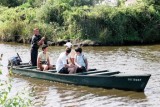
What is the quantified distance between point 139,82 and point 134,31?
695 inches

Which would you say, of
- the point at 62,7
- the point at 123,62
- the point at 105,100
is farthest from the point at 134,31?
the point at 105,100

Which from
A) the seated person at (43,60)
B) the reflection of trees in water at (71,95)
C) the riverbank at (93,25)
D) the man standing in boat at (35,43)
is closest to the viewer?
the reflection of trees in water at (71,95)

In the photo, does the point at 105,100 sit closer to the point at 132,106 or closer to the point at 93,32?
the point at 132,106

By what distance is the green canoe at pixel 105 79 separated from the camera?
1366cm

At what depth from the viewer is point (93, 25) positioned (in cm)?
3025

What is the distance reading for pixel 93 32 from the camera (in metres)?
30.0

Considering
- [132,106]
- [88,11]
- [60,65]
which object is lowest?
[132,106]

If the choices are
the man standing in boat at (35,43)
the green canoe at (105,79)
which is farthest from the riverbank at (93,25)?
the green canoe at (105,79)

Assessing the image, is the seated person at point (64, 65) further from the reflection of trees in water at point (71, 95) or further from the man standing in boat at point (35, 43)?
the man standing in boat at point (35, 43)

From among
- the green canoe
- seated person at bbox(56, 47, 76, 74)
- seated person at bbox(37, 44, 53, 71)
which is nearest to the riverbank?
seated person at bbox(37, 44, 53, 71)

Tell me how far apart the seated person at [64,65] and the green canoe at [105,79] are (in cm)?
20

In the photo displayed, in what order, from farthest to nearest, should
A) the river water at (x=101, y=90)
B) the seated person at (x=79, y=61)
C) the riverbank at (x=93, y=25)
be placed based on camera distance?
the riverbank at (x=93, y=25), the seated person at (x=79, y=61), the river water at (x=101, y=90)

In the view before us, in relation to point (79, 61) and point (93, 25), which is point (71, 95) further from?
point (93, 25)

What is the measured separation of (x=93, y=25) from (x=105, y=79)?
643 inches
